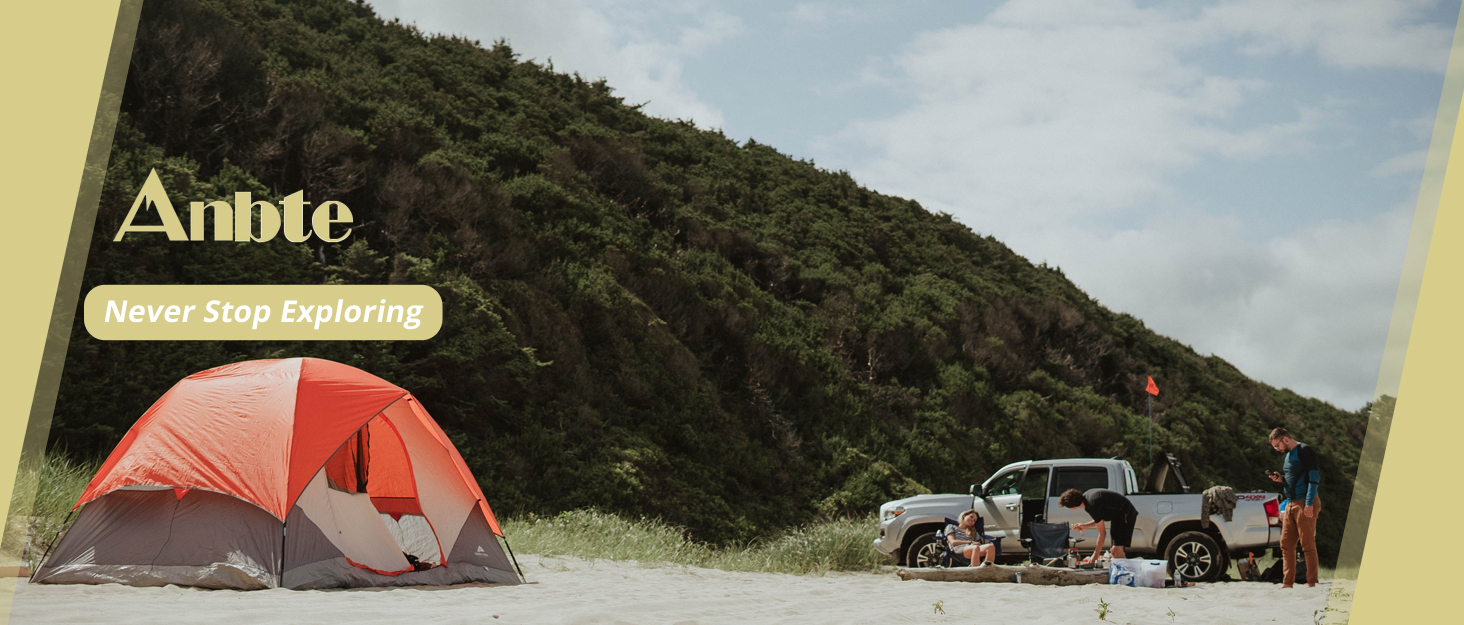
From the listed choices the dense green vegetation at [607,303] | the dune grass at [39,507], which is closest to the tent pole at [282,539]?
the dune grass at [39,507]

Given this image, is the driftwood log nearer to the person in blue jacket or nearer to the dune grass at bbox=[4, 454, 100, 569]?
the person in blue jacket

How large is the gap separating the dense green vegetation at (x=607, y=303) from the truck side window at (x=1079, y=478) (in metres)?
7.38

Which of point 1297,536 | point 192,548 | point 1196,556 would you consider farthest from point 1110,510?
point 192,548

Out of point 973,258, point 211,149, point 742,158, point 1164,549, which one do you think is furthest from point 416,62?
point 1164,549

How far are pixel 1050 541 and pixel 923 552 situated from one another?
153 centimetres

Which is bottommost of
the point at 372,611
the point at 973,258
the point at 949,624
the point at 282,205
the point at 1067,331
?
the point at 372,611

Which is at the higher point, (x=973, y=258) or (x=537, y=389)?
(x=973, y=258)

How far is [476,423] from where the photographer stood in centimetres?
1700

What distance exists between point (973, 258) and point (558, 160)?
17.7m

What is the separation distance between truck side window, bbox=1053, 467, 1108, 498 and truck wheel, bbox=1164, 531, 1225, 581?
1113mm

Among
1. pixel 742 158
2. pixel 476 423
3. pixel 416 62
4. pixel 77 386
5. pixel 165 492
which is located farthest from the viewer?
pixel 742 158

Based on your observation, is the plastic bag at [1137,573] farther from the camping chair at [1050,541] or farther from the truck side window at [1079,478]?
the truck side window at [1079,478]

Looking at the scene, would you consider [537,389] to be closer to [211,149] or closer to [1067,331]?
[211,149]

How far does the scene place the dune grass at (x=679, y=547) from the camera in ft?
38.2
